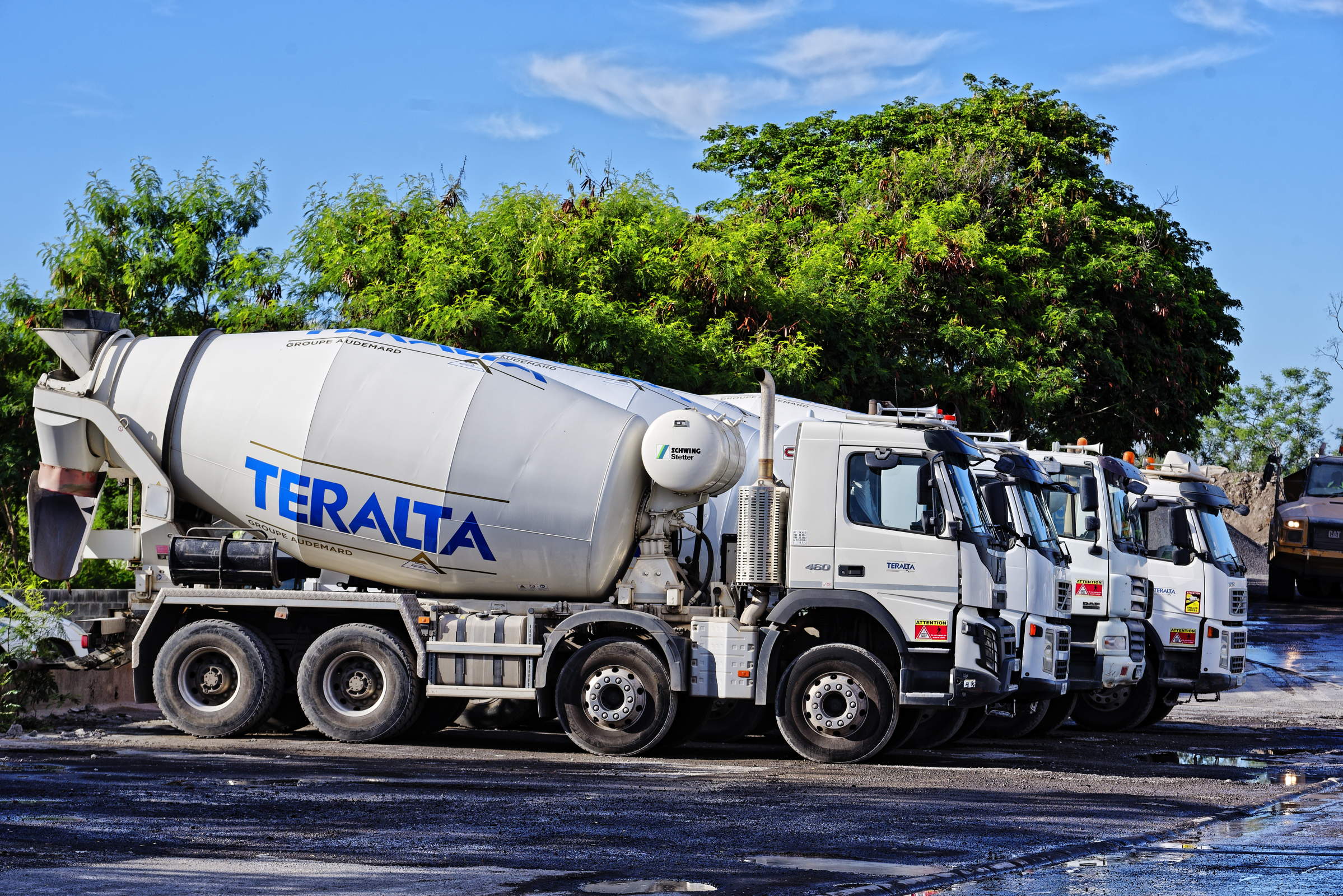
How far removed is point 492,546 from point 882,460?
11.6 ft

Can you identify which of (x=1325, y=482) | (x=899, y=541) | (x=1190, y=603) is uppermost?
(x=1325, y=482)

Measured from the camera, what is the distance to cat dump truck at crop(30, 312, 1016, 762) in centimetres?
1400

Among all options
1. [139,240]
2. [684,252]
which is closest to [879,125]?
[684,252]

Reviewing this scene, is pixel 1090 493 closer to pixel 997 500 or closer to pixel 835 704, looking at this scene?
pixel 997 500

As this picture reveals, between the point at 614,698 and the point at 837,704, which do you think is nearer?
the point at 837,704

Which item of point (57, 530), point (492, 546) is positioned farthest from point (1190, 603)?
point (57, 530)

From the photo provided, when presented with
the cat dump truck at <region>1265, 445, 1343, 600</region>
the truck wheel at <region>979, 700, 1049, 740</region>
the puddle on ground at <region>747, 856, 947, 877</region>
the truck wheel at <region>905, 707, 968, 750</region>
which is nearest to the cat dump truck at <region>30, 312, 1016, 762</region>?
the truck wheel at <region>905, 707, 968, 750</region>

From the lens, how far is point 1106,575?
17531mm

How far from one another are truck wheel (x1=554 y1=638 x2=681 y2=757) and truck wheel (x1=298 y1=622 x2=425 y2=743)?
1423 millimetres

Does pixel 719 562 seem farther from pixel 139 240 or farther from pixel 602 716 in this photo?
pixel 139 240

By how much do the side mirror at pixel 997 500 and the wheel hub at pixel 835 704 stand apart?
2.22m

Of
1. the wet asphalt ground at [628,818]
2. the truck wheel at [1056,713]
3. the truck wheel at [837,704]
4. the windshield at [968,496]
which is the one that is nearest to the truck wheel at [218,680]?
the wet asphalt ground at [628,818]

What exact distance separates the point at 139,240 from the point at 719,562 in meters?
13.8

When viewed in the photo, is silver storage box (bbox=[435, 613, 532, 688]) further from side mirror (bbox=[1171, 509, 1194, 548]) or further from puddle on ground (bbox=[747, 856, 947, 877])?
side mirror (bbox=[1171, 509, 1194, 548])
